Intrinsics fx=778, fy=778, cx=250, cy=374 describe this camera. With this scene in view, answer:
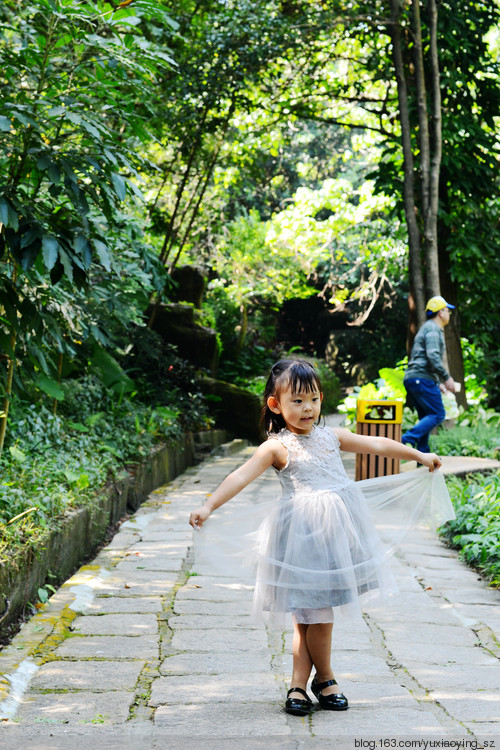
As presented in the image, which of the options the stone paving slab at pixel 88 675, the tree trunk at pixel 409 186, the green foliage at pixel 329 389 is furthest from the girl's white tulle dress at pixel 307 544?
the green foliage at pixel 329 389

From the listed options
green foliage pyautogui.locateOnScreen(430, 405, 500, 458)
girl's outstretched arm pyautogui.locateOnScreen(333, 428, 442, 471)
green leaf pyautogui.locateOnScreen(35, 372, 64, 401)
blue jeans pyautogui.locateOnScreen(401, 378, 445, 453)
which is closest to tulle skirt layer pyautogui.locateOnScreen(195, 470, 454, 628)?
girl's outstretched arm pyautogui.locateOnScreen(333, 428, 442, 471)

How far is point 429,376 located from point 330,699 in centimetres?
547

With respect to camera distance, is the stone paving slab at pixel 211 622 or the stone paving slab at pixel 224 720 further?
the stone paving slab at pixel 211 622

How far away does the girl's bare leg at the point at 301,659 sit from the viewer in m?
2.87

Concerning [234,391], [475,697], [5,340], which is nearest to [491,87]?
[234,391]

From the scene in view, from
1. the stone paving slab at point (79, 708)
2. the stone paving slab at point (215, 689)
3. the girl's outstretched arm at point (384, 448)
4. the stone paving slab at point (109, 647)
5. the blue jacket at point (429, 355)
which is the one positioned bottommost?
the stone paving slab at point (79, 708)

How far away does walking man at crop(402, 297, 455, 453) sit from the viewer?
25.7 feet

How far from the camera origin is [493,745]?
246 centimetres

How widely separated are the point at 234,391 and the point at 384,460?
21.2 ft

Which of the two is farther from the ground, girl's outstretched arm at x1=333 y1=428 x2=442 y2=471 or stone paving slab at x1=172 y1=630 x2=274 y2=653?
girl's outstretched arm at x1=333 y1=428 x2=442 y2=471

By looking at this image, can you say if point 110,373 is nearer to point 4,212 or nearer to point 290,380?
point 4,212

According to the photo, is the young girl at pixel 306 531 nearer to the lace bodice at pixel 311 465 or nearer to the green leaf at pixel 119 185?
the lace bodice at pixel 311 465

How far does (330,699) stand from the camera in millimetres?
2830

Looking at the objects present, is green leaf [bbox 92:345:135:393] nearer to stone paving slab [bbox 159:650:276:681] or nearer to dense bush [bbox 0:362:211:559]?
dense bush [bbox 0:362:211:559]
